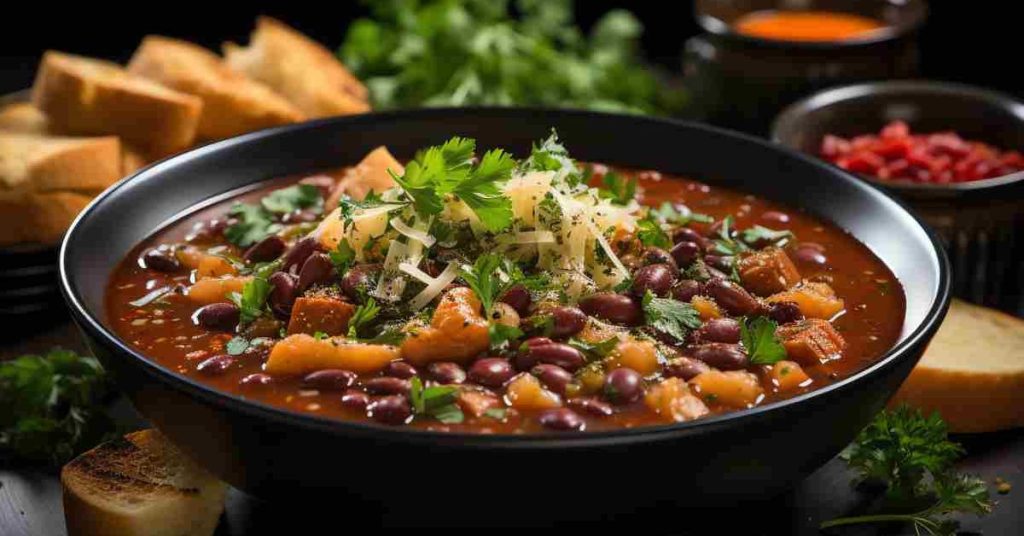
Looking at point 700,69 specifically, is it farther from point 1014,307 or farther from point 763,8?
point 1014,307

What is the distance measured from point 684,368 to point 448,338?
2.22ft

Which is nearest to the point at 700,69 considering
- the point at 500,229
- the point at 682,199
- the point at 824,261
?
the point at 682,199

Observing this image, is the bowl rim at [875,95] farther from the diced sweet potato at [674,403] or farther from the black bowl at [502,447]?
the diced sweet potato at [674,403]

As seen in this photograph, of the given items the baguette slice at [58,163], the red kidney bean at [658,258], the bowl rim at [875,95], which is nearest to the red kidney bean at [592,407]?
the red kidney bean at [658,258]

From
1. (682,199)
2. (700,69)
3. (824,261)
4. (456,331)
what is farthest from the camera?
(700,69)

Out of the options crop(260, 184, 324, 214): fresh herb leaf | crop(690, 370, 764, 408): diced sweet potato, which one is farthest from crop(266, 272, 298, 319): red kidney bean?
crop(690, 370, 764, 408): diced sweet potato

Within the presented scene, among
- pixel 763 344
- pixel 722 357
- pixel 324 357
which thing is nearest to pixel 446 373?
pixel 324 357

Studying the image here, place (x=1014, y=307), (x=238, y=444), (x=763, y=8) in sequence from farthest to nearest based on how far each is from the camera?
1. (x=763, y=8)
2. (x=1014, y=307)
3. (x=238, y=444)

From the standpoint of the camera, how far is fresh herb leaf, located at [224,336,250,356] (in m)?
4.01

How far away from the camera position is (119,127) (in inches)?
261

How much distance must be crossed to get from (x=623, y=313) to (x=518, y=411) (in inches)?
22.7

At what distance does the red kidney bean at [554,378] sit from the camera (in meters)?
3.75

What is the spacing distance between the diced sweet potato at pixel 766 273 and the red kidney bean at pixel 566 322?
0.72 m

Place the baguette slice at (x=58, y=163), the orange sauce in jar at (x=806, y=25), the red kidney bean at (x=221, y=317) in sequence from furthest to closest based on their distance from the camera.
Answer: the orange sauce in jar at (x=806, y=25) < the baguette slice at (x=58, y=163) < the red kidney bean at (x=221, y=317)
